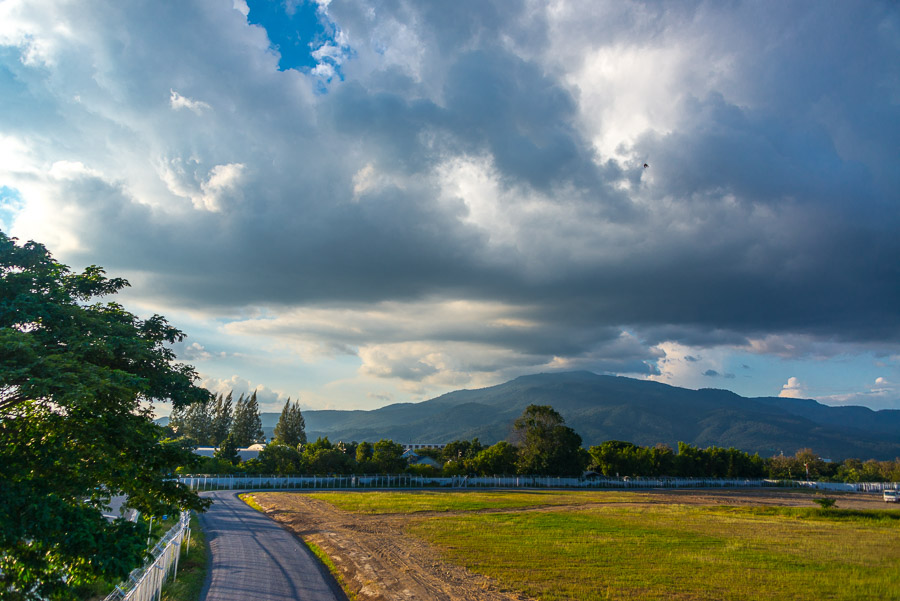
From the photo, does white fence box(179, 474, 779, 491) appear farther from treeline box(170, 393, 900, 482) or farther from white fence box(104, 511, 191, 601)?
white fence box(104, 511, 191, 601)

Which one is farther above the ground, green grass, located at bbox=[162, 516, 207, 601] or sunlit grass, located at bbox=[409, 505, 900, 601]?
green grass, located at bbox=[162, 516, 207, 601]

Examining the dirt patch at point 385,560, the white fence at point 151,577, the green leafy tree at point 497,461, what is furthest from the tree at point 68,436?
the green leafy tree at point 497,461

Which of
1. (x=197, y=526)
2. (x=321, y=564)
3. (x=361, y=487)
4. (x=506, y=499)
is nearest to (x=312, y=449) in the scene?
(x=361, y=487)

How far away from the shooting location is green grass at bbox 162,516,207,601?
968 inches

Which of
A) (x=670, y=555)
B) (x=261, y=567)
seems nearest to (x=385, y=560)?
(x=261, y=567)

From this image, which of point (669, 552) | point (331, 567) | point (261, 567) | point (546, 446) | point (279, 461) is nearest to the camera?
point (261, 567)

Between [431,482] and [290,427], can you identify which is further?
[290,427]

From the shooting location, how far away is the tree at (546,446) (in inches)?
5226

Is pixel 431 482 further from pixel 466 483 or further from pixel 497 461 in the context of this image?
pixel 497 461

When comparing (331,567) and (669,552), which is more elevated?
(331,567)

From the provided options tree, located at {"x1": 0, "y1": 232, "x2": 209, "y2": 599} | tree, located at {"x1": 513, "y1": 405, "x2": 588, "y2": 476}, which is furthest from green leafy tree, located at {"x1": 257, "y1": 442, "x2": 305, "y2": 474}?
tree, located at {"x1": 0, "y1": 232, "x2": 209, "y2": 599}

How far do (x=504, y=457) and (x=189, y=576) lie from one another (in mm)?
113348

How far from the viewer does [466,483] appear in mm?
119875

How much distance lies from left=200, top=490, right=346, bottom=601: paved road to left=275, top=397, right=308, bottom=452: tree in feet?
358
